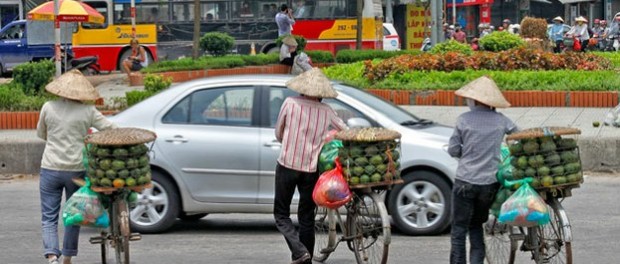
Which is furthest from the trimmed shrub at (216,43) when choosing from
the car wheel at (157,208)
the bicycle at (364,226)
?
the bicycle at (364,226)

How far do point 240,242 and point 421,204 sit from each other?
1.65 metres

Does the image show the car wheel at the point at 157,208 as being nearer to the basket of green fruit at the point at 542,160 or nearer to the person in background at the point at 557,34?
the basket of green fruit at the point at 542,160

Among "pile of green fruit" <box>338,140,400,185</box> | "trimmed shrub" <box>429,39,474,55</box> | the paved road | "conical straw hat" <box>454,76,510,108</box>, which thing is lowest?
the paved road

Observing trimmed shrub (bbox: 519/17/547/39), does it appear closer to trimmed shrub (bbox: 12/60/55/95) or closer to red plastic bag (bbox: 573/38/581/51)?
red plastic bag (bbox: 573/38/581/51)

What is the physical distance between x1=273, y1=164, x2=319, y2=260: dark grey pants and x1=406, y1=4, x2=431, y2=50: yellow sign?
39.5 meters

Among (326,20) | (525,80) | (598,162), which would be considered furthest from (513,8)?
(598,162)

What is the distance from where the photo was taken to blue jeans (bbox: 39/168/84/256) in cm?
915

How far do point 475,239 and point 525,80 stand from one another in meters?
12.3

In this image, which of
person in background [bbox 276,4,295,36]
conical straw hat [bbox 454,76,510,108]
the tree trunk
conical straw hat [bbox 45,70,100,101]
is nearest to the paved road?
conical straw hat [bbox 45,70,100,101]

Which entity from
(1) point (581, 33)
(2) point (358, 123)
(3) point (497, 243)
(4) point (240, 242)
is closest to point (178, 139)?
(4) point (240, 242)

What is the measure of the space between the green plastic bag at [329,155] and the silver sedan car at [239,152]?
1.57m

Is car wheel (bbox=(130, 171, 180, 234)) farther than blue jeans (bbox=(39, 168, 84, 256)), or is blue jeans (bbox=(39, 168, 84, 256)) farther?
car wheel (bbox=(130, 171, 180, 234))

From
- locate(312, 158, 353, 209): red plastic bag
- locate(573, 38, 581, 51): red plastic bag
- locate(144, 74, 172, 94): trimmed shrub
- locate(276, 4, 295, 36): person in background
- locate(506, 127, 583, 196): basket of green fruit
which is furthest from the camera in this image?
locate(573, 38, 581, 51): red plastic bag

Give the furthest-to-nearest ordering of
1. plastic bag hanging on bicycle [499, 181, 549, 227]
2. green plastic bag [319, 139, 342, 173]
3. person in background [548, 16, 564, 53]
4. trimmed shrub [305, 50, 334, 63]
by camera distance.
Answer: person in background [548, 16, 564, 53] < trimmed shrub [305, 50, 334, 63] < green plastic bag [319, 139, 342, 173] < plastic bag hanging on bicycle [499, 181, 549, 227]
